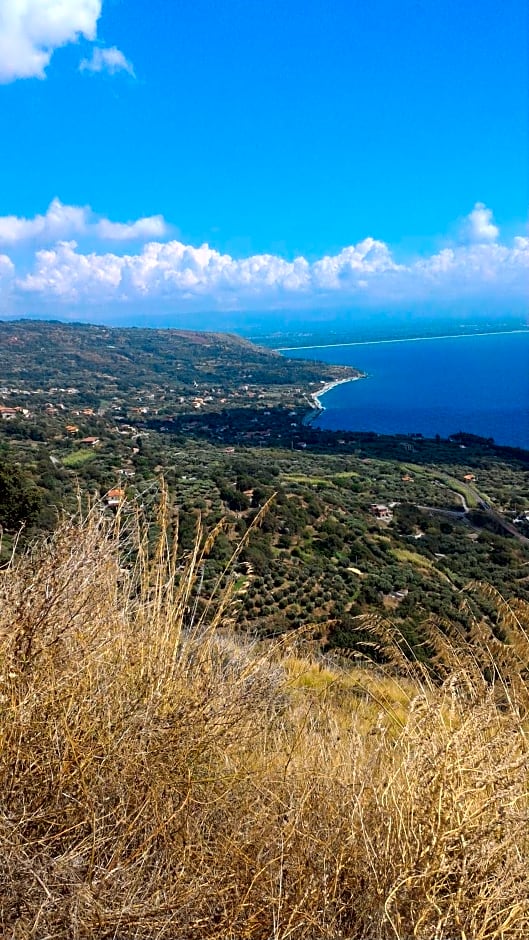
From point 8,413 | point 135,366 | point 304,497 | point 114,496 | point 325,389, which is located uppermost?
point 135,366

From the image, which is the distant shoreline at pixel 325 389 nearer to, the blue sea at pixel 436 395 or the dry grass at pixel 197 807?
the blue sea at pixel 436 395

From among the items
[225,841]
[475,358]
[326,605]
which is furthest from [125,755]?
[475,358]

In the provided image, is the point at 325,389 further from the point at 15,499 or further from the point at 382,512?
the point at 15,499

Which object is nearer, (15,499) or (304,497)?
(15,499)

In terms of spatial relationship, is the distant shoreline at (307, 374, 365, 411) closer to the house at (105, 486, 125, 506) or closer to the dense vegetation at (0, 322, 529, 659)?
the dense vegetation at (0, 322, 529, 659)

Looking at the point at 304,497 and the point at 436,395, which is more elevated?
the point at 436,395

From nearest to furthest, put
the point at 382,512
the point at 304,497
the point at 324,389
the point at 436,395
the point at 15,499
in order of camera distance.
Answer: the point at 15,499, the point at 304,497, the point at 382,512, the point at 436,395, the point at 324,389

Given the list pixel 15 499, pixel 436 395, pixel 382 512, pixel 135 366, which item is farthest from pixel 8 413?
pixel 436 395
